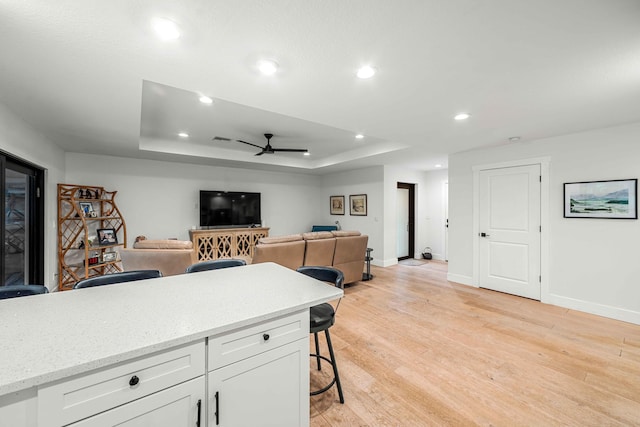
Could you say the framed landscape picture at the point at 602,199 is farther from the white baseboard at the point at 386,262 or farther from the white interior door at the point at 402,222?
the white interior door at the point at 402,222

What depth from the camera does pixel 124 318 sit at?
1.15m

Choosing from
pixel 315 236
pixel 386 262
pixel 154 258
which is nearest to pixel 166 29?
pixel 154 258

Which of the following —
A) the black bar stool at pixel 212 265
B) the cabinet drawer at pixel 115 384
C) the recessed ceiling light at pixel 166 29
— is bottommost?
A: the cabinet drawer at pixel 115 384

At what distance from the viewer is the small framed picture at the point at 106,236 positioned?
4422mm

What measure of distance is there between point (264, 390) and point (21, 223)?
12.9 feet

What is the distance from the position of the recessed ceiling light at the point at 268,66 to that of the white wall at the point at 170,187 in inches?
177

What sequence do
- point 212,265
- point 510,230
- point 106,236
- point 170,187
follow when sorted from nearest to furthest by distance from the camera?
point 212,265 → point 510,230 → point 106,236 → point 170,187

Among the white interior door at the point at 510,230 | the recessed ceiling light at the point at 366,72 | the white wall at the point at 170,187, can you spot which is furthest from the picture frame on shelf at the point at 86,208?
the white interior door at the point at 510,230

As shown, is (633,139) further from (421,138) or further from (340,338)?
(340,338)

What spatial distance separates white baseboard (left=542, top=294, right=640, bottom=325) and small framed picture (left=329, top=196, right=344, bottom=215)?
4485 mm

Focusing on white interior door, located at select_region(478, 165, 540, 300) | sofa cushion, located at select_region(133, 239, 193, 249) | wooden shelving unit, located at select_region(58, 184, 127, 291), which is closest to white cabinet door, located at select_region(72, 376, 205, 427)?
sofa cushion, located at select_region(133, 239, 193, 249)

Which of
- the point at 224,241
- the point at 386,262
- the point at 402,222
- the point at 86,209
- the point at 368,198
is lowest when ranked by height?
the point at 386,262

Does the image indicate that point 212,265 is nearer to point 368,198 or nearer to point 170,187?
point 170,187

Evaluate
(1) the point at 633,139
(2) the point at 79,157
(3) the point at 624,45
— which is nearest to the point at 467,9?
(3) the point at 624,45
